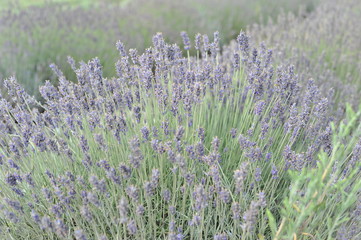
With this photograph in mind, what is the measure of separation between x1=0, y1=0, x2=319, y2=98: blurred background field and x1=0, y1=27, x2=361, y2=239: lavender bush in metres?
2.00

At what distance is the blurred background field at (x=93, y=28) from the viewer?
4.39 m

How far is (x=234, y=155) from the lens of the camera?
7.30 ft

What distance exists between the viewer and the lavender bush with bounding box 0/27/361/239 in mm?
1686

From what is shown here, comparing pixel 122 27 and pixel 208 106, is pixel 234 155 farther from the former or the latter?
pixel 122 27

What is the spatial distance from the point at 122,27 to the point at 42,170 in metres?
3.91

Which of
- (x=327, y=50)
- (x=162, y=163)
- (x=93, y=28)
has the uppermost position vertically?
(x=93, y=28)

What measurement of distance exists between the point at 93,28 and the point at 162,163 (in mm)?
3837

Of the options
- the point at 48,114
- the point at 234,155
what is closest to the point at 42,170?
the point at 48,114

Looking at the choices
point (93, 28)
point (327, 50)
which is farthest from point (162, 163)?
point (93, 28)

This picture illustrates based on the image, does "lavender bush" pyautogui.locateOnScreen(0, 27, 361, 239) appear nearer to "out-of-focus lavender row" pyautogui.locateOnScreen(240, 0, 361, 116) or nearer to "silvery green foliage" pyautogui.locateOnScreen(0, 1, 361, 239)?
"silvery green foliage" pyautogui.locateOnScreen(0, 1, 361, 239)

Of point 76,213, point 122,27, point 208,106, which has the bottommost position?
point 76,213

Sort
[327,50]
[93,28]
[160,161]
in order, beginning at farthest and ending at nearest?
[93,28]
[327,50]
[160,161]

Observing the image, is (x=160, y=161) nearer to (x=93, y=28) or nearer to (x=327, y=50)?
(x=327, y=50)

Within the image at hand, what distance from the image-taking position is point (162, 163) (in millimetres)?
1945
